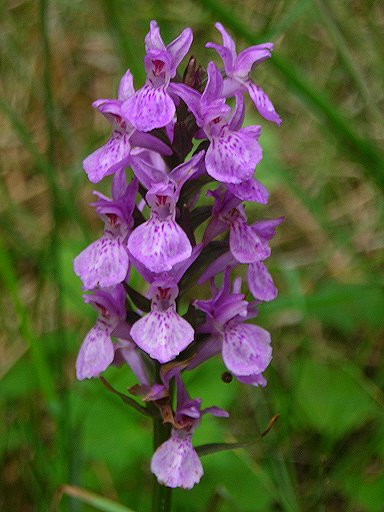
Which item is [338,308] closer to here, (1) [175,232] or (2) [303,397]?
(2) [303,397]

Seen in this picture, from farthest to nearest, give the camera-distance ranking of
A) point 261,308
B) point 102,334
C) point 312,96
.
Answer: point 261,308 → point 312,96 → point 102,334

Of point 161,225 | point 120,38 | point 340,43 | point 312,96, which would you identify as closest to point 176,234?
point 161,225

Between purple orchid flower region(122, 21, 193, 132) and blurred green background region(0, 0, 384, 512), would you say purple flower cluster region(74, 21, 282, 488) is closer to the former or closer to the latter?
purple orchid flower region(122, 21, 193, 132)

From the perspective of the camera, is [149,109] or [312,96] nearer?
[149,109]

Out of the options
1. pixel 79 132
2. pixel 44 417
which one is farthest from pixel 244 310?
pixel 79 132

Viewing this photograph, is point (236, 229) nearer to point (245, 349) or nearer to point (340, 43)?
point (245, 349)

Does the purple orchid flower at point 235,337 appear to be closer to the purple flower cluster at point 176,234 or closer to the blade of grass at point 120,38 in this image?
the purple flower cluster at point 176,234
